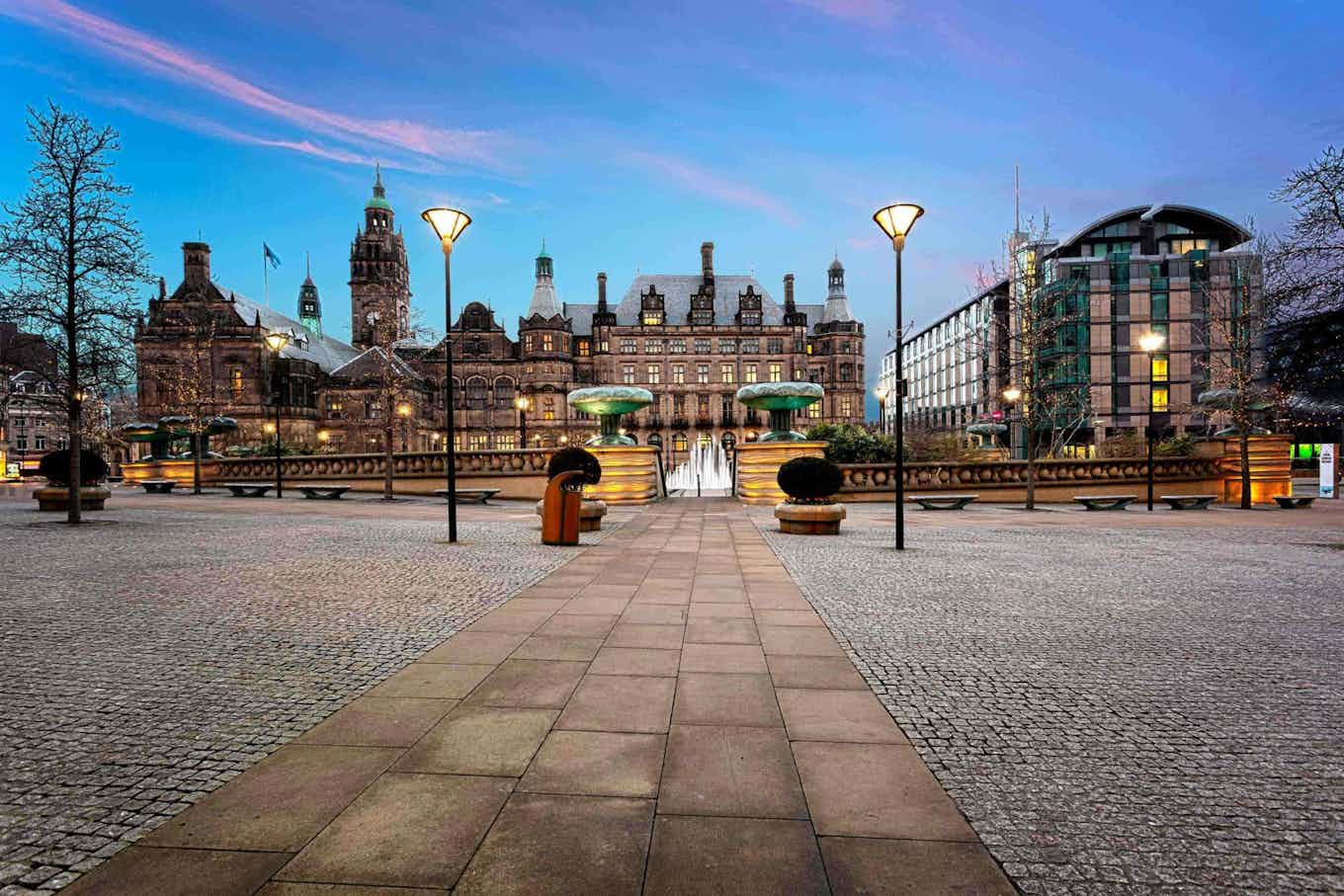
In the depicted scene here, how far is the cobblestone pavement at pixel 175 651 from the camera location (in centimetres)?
316

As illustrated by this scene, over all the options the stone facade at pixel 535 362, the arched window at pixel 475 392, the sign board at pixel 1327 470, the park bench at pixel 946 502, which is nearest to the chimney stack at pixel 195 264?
the stone facade at pixel 535 362

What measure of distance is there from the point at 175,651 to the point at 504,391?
65.7 meters

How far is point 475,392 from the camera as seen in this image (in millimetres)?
68875

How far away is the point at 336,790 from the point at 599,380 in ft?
233

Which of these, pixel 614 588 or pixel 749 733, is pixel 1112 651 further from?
pixel 614 588

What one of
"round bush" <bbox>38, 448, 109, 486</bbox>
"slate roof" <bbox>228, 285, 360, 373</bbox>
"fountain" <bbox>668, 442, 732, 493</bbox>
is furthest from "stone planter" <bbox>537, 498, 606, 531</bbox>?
"slate roof" <bbox>228, 285, 360, 373</bbox>

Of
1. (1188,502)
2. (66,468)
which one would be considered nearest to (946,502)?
(1188,502)

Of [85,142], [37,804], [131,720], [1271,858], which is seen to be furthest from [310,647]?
[85,142]

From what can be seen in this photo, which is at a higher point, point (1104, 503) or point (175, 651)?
point (175, 651)

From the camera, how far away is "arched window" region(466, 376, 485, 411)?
225ft

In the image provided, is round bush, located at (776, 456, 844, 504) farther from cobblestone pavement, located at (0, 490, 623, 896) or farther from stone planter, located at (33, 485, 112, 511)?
stone planter, located at (33, 485, 112, 511)

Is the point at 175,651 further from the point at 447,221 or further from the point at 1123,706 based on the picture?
the point at 447,221

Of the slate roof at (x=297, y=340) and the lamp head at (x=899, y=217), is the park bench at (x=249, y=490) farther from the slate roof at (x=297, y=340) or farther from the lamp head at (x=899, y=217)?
the slate roof at (x=297, y=340)

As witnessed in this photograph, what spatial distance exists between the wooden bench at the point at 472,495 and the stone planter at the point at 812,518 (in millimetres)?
12322
